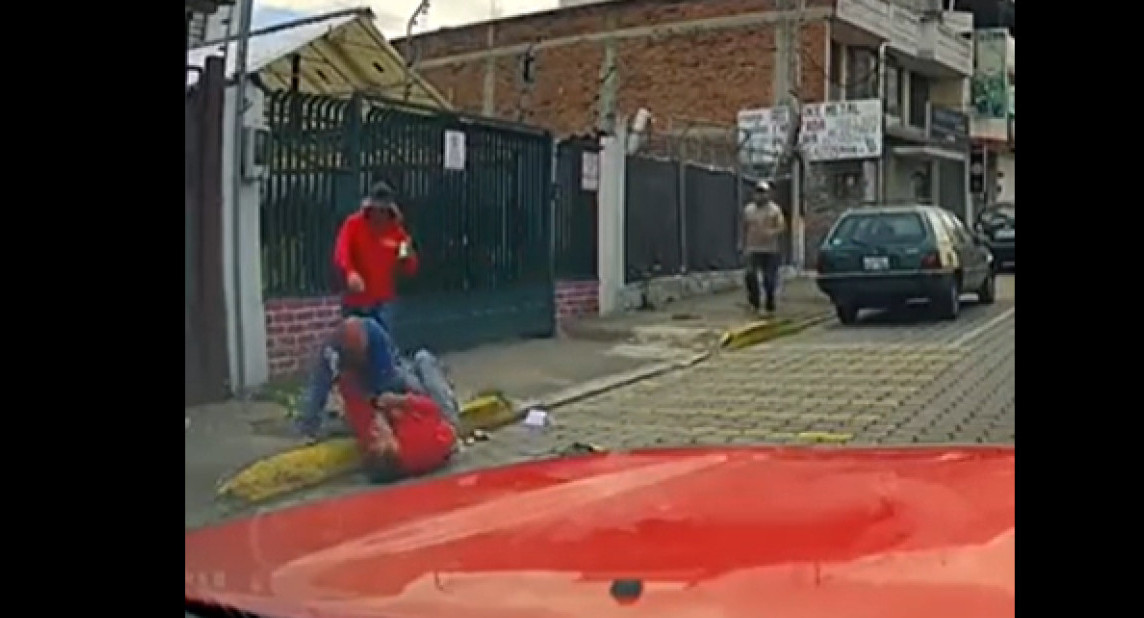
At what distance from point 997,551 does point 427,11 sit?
320 centimetres

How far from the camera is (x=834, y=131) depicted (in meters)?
6.52

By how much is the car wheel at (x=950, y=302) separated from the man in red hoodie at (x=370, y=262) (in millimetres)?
2517

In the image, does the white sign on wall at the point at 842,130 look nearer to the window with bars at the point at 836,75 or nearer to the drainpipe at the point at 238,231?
the window with bars at the point at 836,75

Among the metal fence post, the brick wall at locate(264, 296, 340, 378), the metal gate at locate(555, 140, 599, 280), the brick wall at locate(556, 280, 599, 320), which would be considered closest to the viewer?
the brick wall at locate(264, 296, 340, 378)

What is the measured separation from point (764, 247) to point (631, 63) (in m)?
1.82

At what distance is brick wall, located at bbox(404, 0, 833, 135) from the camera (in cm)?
743

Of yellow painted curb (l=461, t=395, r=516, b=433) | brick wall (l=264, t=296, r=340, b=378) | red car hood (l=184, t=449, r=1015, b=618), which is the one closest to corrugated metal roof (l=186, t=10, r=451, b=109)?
brick wall (l=264, t=296, r=340, b=378)

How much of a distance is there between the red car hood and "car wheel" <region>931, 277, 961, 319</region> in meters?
2.79

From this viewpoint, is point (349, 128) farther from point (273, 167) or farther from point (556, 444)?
point (556, 444)

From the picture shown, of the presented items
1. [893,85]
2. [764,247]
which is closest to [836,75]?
[893,85]

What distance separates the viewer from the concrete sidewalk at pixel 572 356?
5.89 meters

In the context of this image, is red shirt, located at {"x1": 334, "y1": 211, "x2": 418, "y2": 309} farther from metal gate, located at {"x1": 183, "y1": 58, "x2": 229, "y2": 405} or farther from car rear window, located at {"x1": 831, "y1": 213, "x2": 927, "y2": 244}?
car rear window, located at {"x1": 831, "y1": 213, "x2": 927, "y2": 244}

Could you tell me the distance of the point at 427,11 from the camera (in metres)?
4.52

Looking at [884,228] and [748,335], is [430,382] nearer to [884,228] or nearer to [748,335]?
[884,228]
